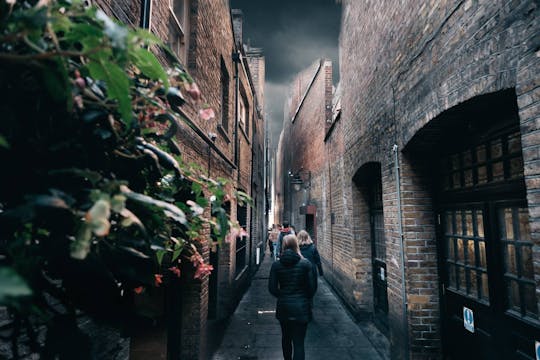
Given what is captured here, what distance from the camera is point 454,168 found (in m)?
3.45

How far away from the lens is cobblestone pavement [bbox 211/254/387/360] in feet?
14.9

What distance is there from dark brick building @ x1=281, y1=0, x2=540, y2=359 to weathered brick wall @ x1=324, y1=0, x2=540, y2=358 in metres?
0.01

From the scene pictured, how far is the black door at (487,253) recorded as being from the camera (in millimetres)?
2416

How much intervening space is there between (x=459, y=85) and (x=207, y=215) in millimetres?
3240

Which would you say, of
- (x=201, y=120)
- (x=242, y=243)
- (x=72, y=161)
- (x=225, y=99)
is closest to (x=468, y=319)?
(x=72, y=161)

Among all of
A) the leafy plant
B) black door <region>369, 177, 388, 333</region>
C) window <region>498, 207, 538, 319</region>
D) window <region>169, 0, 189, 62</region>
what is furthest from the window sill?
the leafy plant

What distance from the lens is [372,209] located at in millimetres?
5977

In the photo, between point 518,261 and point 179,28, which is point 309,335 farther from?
point 179,28

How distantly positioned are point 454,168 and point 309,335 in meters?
3.68

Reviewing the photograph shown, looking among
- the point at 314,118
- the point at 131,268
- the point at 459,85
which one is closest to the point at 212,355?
the point at 131,268

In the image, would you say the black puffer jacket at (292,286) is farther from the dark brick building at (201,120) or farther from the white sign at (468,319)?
the white sign at (468,319)

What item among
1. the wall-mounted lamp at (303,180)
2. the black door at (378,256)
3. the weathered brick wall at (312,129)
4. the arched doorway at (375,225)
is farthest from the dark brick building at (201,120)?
the wall-mounted lamp at (303,180)

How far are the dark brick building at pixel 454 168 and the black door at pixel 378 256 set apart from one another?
40 mm

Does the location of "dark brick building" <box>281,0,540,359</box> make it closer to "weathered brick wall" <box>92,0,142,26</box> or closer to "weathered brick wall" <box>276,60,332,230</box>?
"weathered brick wall" <box>92,0,142,26</box>
